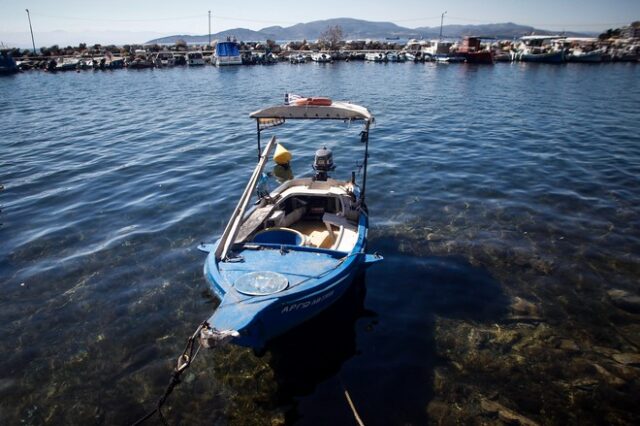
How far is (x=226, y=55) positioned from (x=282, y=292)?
94.4 m

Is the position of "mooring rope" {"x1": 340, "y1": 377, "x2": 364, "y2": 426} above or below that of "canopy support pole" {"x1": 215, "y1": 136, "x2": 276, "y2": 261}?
below

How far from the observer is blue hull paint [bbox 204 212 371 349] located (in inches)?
281

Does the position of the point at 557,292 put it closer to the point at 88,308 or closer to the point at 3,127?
the point at 88,308

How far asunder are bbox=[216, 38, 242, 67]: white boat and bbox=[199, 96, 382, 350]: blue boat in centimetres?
8474

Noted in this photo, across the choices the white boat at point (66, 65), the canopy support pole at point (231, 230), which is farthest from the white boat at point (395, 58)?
the canopy support pole at point (231, 230)

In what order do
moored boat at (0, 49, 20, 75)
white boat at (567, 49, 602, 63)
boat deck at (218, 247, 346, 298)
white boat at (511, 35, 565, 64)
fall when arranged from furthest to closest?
1. white boat at (511, 35, 565, 64)
2. white boat at (567, 49, 602, 63)
3. moored boat at (0, 49, 20, 75)
4. boat deck at (218, 247, 346, 298)

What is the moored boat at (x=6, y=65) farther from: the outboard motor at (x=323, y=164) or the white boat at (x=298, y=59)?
the outboard motor at (x=323, y=164)

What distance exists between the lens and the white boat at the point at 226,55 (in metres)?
89.4

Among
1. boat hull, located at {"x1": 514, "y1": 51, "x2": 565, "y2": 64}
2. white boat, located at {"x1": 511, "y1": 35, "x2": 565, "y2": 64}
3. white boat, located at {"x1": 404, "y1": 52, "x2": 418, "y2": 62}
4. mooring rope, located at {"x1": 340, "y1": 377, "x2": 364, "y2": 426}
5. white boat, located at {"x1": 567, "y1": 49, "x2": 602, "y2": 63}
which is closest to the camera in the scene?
mooring rope, located at {"x1": 340, "y1": 377, "x2": 364, "y2": 426}

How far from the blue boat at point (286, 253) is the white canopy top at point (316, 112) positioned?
3 cm

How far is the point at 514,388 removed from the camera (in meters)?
8.37

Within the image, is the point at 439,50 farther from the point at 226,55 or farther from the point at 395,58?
the point at 226,55

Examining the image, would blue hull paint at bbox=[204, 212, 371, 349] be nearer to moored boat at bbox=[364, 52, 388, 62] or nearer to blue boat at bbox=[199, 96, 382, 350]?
blue boat at bbox=[199, 96, 382, 350]

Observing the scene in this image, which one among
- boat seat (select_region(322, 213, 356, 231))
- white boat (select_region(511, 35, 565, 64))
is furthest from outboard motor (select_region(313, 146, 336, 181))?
white boat (select_region(511, 35, 565, 64))
